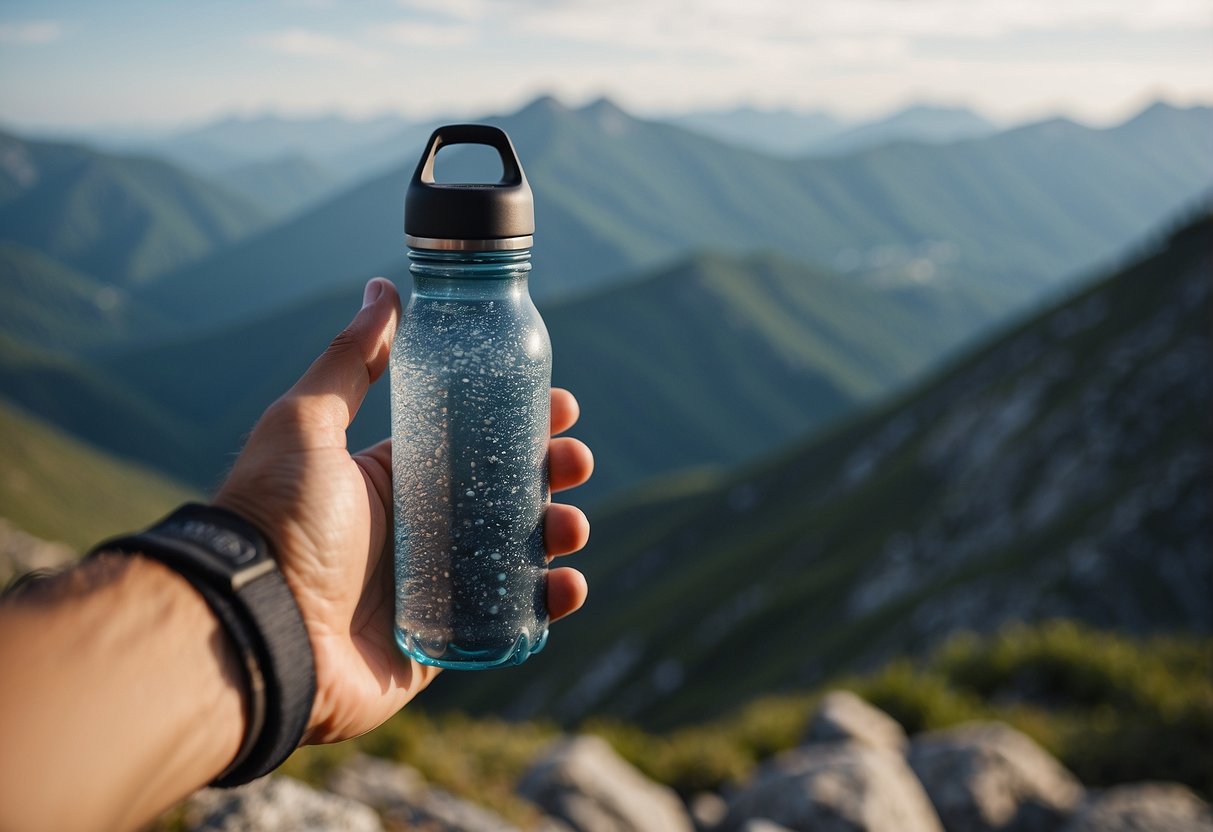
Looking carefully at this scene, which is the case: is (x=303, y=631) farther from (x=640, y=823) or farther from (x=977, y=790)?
(x=977, y=790)

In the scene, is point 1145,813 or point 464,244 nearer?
point 464,244

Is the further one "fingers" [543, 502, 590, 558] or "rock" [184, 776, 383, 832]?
"rock" [184, 776, 383, 832]

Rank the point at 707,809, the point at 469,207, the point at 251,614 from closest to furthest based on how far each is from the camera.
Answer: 1. the point at 251,614
2. the point at 469,207
3. the point at 707,809

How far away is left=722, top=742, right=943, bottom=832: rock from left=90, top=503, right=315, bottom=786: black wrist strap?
668 centimetres

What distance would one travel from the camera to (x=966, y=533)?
48.8 metres

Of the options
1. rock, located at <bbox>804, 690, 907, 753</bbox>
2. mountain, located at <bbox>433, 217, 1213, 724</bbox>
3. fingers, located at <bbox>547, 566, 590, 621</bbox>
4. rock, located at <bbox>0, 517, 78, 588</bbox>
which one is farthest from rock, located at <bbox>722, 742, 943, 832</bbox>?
rock, located at <bbox>0, 517, 78, 588</bbox>

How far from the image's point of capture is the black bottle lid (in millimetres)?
4059

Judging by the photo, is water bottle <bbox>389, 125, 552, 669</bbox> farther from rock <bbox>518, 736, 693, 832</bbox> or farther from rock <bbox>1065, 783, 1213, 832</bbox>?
rock <bbox>1065, 783, 1213, 832</bbox>

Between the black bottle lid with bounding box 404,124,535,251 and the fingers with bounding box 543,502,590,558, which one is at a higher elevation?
the black bottle lid with bounding box 404,124,535,251

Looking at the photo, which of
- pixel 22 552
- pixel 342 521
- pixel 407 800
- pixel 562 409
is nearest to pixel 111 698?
pixel 342 521

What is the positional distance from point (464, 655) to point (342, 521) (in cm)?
81

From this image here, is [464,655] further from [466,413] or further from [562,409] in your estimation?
[562,409]

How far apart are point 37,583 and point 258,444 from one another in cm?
125

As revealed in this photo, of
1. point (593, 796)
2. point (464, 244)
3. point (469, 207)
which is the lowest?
point (593, 796)
